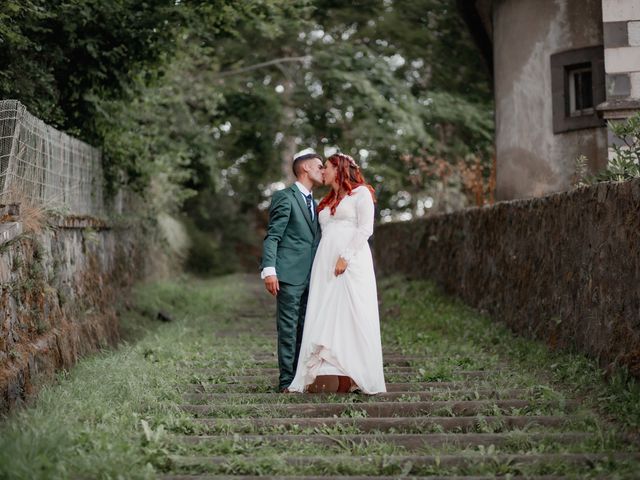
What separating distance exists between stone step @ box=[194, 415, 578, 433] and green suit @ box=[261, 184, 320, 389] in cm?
120

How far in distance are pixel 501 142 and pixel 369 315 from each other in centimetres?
634

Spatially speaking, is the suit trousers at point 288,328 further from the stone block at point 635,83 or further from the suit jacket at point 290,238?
the stone block at point 635,83

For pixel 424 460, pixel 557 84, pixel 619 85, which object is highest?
pixel 557 84

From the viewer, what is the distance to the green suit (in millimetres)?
6625

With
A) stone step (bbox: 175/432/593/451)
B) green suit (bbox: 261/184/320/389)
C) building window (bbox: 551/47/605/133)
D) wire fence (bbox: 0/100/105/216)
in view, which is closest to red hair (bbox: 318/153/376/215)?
green suit (bbox: 261/184/320/389)

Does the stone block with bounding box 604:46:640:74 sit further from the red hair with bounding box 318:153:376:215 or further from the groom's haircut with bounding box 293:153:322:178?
the groom's haircut with bounding box 293:153:322:178

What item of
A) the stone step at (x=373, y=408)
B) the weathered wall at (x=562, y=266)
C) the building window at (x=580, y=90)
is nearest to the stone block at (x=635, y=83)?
the building window at (x=580, y=90)

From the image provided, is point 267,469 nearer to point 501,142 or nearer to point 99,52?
point 99,52

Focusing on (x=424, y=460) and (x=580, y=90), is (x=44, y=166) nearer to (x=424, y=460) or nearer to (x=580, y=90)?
(x=424, y=460)

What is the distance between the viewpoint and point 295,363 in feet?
22.1

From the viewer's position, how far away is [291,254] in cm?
674

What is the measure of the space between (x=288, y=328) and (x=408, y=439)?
1.92 meters

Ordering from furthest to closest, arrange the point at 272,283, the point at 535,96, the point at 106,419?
the point at 535,96, the point at 272,283, the point at 106,419

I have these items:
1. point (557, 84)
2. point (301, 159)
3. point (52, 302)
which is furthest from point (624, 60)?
point (52, 302)
